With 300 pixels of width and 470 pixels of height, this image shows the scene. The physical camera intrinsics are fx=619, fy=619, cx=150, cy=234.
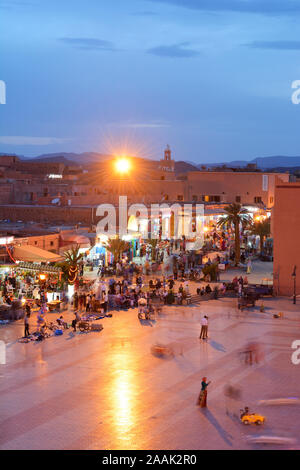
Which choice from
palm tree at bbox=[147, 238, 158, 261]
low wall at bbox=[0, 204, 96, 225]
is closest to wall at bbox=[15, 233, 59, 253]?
palm tree at bbox=[147, 238, 158, 261]

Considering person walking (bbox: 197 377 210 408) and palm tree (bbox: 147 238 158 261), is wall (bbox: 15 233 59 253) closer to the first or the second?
palm tree (bbox: 147 238 158 261)

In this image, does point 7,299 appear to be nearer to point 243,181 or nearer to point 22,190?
point 22,190

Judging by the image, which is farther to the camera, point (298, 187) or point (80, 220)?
point (80, 220)

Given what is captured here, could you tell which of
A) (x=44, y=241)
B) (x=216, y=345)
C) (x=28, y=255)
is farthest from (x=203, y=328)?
(x=44, y=241)

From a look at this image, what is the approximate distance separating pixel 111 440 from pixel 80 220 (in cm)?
2675

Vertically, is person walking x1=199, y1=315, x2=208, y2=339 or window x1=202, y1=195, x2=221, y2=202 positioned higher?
window x1=202, y1=195, x2=221, y2=202

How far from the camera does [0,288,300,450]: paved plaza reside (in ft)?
36.6

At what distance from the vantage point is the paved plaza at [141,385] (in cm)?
1115

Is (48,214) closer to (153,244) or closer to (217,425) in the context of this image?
(153,244)

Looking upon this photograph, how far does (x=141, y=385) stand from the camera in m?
13.9

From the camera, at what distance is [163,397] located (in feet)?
43.2
